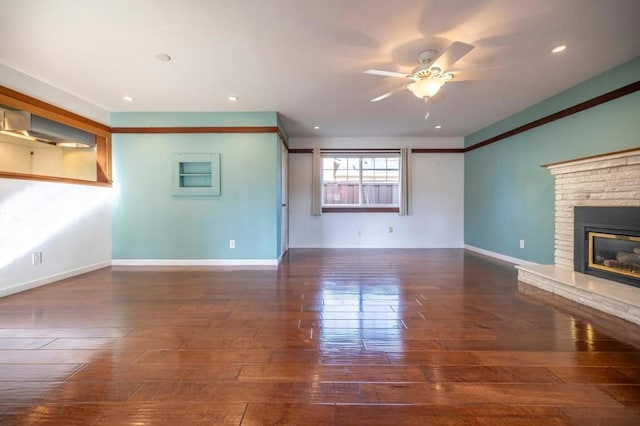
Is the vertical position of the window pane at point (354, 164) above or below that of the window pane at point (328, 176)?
above

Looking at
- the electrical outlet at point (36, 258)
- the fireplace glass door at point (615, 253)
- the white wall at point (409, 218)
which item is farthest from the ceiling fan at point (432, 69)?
the electrical outlet at point (36, 258)

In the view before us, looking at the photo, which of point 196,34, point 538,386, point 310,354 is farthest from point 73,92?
point 538,386

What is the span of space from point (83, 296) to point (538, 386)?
376 centimetres

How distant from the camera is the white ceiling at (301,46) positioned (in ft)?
6.23

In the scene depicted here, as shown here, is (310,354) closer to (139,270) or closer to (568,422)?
(568,422)

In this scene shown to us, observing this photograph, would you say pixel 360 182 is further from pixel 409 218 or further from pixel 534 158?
pixel 534 158

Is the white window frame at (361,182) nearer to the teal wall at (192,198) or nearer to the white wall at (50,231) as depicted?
the teal wall at (192,198)

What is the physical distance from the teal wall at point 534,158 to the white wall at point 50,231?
6422 mm

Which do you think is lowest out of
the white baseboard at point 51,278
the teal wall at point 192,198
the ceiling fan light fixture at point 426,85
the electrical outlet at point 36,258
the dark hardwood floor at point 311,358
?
the dark hardwood floor at point 311,358

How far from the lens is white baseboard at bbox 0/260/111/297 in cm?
270

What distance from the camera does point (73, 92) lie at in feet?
11.0

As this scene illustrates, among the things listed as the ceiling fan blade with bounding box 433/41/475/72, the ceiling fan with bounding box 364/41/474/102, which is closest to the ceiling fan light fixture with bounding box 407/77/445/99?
the ceiling fan with bounding box 364/41/474/102

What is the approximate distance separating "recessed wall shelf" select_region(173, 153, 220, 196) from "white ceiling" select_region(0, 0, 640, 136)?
Answer: 80 cm

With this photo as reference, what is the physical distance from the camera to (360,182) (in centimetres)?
583
